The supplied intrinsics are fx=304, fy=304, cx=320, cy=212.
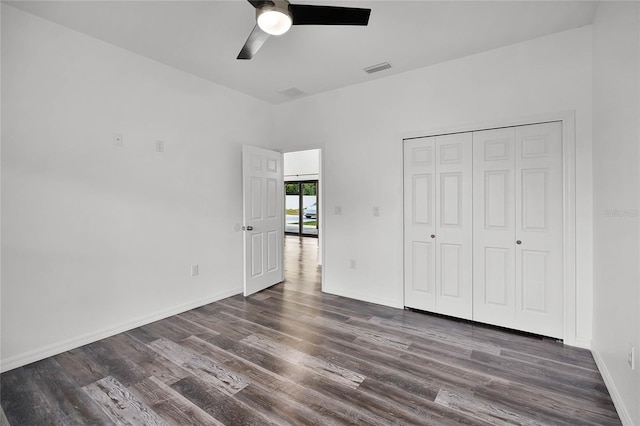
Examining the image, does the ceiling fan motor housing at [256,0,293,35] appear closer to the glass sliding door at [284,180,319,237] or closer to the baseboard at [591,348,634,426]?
the baseboard at [591,348,634,426]

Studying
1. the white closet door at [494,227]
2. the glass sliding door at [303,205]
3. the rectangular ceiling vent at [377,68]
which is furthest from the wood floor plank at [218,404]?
the glass sliding door at [303,205]

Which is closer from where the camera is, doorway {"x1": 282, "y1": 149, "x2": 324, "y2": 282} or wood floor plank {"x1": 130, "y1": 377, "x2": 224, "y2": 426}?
wood floor plank {"x1": 130, "y1": 377, "x2": 224, "y2": 426}

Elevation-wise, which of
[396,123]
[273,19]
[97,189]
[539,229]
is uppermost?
[273,19]

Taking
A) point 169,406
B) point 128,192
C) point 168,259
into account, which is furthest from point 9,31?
point 169,406

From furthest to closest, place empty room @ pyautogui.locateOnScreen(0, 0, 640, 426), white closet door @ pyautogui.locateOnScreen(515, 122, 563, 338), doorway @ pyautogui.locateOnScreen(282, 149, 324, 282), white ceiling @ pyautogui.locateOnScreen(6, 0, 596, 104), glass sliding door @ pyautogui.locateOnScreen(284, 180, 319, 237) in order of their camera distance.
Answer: glass sliding door @ pyautogui.locateOnScreen(284, 180, 319, 237) < doorway @ pyautogui.locateOnScreen(282, 149, 324, 282) < white closet door @ pyautogui.locateOnScreen(515, 122, 563, 338) < white ceiling @ pyautogui.locateOnScreen(6, 0, 596, 104) < empty room @ pyautogui.locateOnScreen(0, 0, 640, 426)

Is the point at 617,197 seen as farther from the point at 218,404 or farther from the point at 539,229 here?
the point at 218,404

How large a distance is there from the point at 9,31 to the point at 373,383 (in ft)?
12.4

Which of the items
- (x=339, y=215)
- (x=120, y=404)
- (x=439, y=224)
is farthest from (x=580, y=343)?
(x=120, y=404)

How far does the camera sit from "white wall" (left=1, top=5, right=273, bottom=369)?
238cm

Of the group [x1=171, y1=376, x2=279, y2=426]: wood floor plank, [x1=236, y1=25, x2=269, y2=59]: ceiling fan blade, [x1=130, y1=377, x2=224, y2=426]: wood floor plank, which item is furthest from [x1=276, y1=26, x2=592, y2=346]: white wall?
[x1=130, y1=377, x2=224, y2=426]: wood floor plank

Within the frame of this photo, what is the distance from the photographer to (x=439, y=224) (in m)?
3.37

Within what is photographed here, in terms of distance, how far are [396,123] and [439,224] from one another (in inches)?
50.4

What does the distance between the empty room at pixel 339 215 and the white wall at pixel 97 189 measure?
0.06 ft

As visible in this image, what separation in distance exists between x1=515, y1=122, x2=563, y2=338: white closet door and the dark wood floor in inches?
10.3
